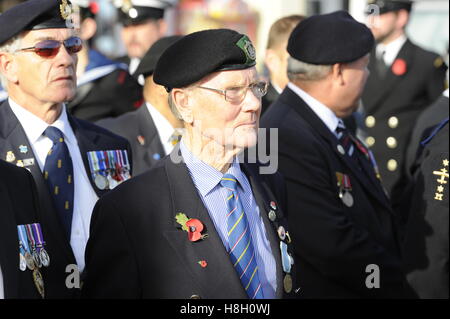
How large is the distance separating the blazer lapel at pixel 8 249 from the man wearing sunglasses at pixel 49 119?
100 cm

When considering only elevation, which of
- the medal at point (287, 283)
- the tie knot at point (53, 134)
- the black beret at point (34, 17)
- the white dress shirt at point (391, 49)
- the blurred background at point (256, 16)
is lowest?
the blurred background at point (256, 16)

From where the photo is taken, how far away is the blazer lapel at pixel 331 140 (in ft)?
18.6

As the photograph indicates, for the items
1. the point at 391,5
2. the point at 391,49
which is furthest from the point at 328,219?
the point at 391,5

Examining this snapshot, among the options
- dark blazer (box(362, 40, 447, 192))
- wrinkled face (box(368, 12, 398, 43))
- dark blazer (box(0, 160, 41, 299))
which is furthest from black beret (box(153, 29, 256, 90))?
wrinkled face (box(368, 12, 398, 43))

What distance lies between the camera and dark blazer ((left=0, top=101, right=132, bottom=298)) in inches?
173

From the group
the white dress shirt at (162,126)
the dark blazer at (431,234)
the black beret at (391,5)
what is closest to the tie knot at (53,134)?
the white dress shirt at (162,126)

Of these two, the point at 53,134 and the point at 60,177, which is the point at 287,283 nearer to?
the point at 60,177

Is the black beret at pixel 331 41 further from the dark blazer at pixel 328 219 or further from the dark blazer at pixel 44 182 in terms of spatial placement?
the dark blazer at pixel 44 182

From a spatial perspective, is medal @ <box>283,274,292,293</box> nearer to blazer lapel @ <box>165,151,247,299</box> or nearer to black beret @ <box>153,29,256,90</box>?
blazer lapel @ <box>165,151,247,299</box>

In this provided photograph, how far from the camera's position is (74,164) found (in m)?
5.02

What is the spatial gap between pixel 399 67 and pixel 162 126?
3.93m

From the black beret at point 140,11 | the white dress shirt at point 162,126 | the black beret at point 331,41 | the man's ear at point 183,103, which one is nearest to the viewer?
the man's ear at point 183,103

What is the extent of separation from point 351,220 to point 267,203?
4.81 feet
